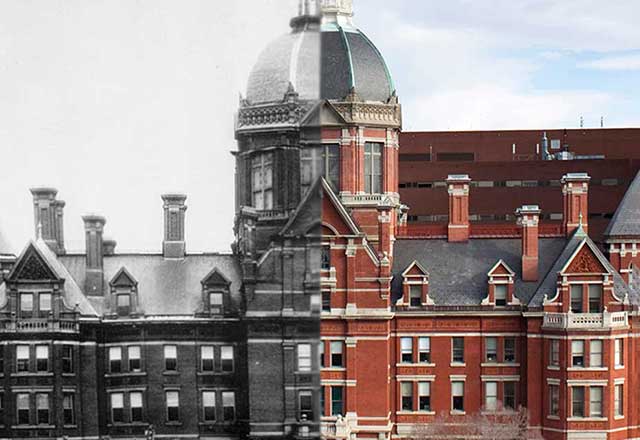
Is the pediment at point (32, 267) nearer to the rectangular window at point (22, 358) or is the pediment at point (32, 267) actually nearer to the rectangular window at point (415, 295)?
the rectangular window at point (22, 358)

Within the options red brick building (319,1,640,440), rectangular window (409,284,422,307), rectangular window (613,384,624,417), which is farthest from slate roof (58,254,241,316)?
rectangular window (613,384,624,417)

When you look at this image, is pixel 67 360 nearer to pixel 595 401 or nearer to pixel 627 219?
pixel 595 401

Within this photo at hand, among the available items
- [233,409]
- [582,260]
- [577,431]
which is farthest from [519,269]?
[233,409]

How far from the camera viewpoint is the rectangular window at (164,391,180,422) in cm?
719

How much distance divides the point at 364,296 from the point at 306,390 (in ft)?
37.6

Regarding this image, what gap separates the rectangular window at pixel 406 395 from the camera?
62.6ft

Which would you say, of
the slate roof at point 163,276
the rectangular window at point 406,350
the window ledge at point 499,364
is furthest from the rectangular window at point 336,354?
the slate roof at point 163,276

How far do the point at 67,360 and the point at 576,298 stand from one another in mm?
12541

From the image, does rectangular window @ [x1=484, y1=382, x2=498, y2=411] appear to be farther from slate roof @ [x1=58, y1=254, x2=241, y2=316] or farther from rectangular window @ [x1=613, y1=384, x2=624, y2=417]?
slate roof @ [x1=58, y1=254, x2=241, y2=316]

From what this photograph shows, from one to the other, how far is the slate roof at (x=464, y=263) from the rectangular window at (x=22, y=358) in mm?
12311

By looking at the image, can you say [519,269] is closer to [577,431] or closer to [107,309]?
[577,431]

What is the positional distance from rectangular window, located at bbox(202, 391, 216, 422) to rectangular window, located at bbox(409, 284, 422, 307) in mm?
11978

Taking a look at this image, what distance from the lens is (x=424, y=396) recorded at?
19.1 metres

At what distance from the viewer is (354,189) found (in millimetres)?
19688
